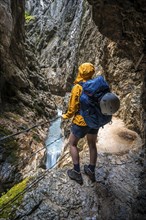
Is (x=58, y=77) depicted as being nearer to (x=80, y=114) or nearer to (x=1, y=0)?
(x=1, y=0)

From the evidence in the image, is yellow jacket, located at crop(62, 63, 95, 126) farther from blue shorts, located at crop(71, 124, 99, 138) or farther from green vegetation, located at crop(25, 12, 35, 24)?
green vegetation, located at crop(25, 12, 35, 24)

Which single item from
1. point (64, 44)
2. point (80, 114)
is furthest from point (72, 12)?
point (80, 114)

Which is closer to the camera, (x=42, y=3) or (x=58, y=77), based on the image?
(x=58, y=77)

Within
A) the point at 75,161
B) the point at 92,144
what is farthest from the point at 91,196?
the point at 92,144

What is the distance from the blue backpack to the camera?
154 inches

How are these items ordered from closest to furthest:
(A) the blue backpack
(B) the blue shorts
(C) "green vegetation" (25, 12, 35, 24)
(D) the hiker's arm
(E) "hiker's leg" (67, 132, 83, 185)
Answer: (A) the blue backpack < (D) the hiker's arm < (B) the blue shorts < (E) "hiker's leg" (67, 132, 83, 185) < (C) "green vegetation" (25, 12, 35, 24)

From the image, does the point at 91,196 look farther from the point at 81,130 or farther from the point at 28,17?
the point at 28,17

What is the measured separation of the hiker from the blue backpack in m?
0.12

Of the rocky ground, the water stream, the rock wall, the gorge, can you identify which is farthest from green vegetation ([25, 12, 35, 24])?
the rocky ground

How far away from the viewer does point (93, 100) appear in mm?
3996

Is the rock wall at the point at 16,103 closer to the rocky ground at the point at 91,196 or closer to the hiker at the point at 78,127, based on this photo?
the rocky ground at the point at 91,196

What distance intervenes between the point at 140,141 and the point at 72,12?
3611 centimetres

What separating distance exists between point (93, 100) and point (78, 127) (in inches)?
25.0

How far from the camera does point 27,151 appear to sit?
12.9 m
